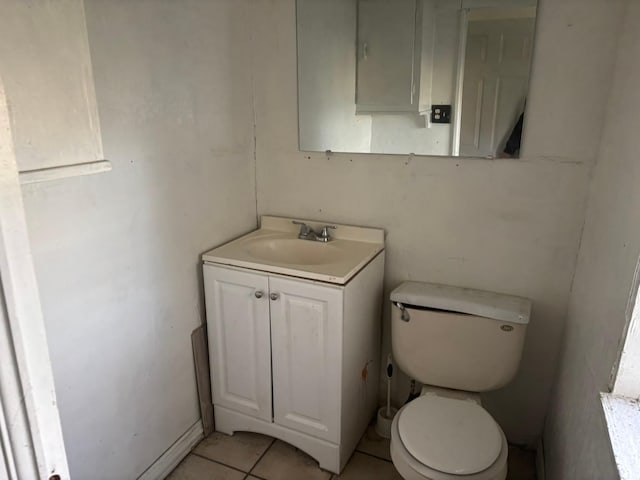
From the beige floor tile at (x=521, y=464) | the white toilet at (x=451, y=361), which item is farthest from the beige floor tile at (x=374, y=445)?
the beige floor tile at (x=521, y=464)

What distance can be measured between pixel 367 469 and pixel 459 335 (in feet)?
2.20

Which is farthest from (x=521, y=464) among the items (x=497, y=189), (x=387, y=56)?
(x=387, y=56)

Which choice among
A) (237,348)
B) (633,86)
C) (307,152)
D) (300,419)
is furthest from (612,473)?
(307,152)

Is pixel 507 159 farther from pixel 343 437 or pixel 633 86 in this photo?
pixel 343 437

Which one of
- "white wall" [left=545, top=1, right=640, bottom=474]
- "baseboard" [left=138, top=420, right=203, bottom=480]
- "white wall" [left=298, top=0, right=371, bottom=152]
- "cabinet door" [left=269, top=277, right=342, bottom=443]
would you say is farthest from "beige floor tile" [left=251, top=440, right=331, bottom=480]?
"white wall" [left=298, top=0, right=371, bottom=152]

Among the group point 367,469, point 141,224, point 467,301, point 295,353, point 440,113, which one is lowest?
point 367,469

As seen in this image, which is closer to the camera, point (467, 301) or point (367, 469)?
point (467, 301)

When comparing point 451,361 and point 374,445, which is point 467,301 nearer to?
point 451,361

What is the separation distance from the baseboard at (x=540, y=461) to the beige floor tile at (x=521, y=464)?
0.03 metres

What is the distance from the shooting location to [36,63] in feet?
3.96

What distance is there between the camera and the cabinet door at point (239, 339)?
1832mm

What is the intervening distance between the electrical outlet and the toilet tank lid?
Answer: 2.10ft

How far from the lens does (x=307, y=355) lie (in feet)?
5.91

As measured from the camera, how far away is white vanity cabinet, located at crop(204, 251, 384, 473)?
1745mm
